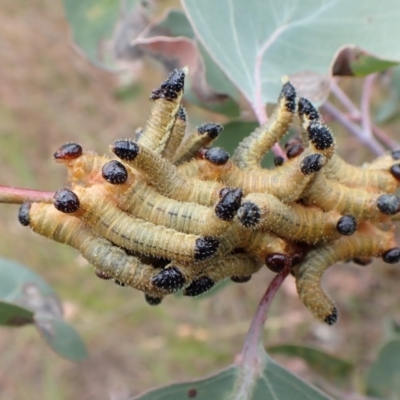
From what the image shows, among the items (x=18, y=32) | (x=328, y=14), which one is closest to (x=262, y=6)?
(x=328, y=14)

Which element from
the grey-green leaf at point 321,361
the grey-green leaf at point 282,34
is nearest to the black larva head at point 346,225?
the grey-green leaf at point 282,34

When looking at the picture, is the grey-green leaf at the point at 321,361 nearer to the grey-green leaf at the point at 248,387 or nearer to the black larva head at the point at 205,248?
the grey-green leaf at the point at 248,387

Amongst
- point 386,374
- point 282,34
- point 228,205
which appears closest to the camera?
point 228,205

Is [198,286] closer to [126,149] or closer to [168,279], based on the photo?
[168,279]

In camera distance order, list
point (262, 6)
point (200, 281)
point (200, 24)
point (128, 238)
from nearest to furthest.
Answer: point (128, 238), point (200, 281), point (200, 24), point (262, 6)

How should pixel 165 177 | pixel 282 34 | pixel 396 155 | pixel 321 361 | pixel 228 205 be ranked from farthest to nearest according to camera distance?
pixel 321 361 < pixel 282 34 < pixel 396 155 < pixel 165 177 < pixel 228 205

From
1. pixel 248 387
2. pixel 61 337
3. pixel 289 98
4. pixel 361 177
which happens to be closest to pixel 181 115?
pixel 289 98

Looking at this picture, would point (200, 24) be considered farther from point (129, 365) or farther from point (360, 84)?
point (129, 365)
